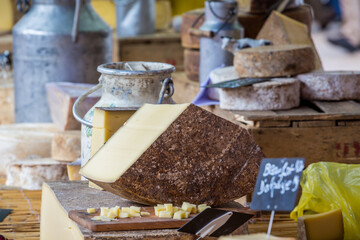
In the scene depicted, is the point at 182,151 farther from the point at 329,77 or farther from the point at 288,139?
the point at 329,77

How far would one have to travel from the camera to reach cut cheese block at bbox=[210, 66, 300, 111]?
2420mm

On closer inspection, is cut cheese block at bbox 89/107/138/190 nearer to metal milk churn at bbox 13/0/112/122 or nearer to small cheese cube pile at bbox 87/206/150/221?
small cheese cube pile at bbox 87/206/150/221

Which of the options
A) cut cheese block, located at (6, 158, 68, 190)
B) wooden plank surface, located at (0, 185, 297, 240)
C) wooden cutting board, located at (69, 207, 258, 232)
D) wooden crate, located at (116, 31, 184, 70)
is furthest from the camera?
wooden crate, located at (116, 31, 184, 70)

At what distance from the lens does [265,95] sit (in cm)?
242

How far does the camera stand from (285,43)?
9.67 feet

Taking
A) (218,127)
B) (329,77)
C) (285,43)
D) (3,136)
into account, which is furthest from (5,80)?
(218,127)

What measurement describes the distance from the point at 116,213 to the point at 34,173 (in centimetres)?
117

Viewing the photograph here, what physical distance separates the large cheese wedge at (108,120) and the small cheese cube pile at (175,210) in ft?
0.89

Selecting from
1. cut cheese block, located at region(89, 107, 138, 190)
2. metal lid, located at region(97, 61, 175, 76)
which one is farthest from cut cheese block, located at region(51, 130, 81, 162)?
cut cheese block, located at region(89, 107, 138, 190)

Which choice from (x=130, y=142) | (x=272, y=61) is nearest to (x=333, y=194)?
(x=130, y=142)

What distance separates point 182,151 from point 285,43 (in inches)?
60.4

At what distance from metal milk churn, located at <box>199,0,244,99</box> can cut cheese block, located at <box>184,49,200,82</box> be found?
21cm

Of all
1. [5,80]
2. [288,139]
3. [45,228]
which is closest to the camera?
[45,228]

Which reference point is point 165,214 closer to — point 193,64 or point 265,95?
point 265,95
